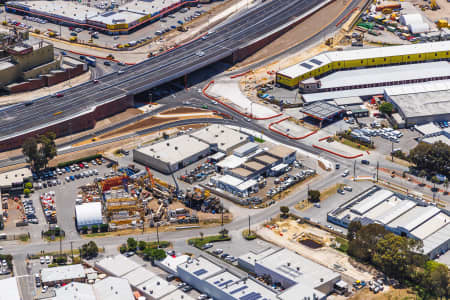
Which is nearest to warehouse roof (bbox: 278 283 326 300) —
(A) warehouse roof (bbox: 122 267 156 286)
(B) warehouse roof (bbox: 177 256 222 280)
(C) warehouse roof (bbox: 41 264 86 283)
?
(B) warehouse roof (bbox: 177 256 222 280)

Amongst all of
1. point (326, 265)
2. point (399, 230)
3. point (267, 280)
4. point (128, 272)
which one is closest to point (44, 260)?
point (128, 272)

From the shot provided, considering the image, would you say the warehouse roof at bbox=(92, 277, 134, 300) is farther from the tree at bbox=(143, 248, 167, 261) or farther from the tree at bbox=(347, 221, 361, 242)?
the tree at bbox=(347, 221, 361, 242)

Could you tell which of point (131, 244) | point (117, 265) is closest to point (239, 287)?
point (117, 265)

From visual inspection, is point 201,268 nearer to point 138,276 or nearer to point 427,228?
point 138,276

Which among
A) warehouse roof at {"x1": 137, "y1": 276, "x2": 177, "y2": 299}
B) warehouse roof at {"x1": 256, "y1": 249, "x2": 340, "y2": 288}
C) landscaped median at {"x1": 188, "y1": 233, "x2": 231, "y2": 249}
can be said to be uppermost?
warehouse roof at {"x1": 256, "y1": 249, "x2": 340, "y2": 288}

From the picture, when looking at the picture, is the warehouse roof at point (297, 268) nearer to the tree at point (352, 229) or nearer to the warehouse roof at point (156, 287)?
the tree at point (352, 229)
